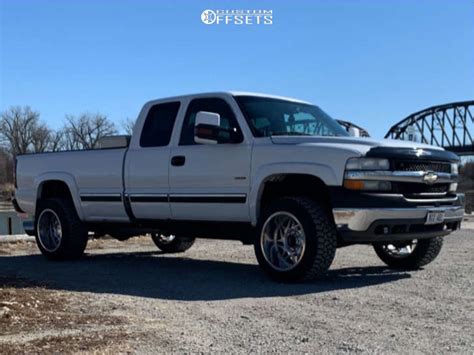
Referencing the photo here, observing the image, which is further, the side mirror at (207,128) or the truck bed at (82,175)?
the truck bed at (82,175)

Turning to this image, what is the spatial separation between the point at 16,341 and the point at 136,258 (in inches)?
220

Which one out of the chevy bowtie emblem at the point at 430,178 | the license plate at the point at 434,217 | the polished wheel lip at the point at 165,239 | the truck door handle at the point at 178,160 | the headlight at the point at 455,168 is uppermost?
the truck door handle at the point at 178,160

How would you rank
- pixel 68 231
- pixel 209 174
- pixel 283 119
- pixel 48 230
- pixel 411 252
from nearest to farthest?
pixel 209 174 < pixel 283 119 < pixel 411 252 < pixel 68 231 < pixel 48 230

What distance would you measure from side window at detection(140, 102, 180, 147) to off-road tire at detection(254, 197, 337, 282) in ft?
7.02

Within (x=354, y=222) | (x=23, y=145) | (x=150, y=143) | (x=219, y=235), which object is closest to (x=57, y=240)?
(x=150, y=143)

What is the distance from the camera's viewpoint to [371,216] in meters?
6.32

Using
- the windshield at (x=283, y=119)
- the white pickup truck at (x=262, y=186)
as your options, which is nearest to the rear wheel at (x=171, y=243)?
the white pickup truck at (x=262, y=186)

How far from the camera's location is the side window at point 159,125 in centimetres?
820

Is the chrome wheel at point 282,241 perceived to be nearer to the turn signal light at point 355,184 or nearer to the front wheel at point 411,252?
the turn signal light at point 355,184

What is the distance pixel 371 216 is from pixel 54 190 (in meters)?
5.34

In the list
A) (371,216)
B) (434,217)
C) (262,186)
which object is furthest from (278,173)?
(434,217)

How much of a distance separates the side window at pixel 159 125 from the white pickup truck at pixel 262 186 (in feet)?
0.05

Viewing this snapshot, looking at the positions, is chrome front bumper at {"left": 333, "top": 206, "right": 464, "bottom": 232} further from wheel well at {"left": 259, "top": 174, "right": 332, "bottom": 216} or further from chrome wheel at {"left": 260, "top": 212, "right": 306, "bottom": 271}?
chrome wheel at {"left": 260, "top": 212, "right": 306, "bottom": 271}

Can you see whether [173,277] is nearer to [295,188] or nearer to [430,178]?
[295,188]
